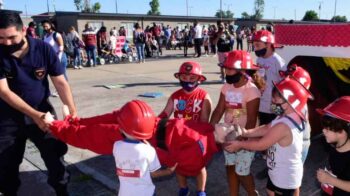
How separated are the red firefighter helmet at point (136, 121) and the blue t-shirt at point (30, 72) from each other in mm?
1290

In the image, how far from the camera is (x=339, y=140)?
2.52m

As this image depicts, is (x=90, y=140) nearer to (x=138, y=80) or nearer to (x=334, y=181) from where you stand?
(x=334, y=181)

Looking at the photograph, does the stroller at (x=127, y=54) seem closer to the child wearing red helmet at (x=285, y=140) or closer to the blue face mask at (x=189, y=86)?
the blue face mask at (x=189, y=86)

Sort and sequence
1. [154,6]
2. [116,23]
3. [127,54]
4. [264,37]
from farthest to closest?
[154,6], [116,23], [127,54], [264,37]

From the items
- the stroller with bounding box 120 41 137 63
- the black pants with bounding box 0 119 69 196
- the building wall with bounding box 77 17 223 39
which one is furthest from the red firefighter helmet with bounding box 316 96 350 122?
the building wall with bounding box 77 17 223 39

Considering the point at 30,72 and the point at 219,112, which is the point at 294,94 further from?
the point at 30,72

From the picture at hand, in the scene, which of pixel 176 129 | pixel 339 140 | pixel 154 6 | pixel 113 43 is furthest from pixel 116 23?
pixel 154 6

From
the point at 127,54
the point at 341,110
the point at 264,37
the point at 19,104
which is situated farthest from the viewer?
the point at 127,54

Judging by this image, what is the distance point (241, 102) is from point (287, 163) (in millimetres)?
831

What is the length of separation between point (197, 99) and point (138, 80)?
825 centimetres

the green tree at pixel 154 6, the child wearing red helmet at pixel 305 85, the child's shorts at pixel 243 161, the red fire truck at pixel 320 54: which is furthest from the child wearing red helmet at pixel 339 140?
the green tree at pixel 154 6

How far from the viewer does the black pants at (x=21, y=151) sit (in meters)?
3.53

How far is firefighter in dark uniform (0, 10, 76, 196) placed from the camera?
3.34 meters

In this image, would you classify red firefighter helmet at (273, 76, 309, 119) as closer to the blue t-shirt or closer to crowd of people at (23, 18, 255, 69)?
the blue t-shirt
